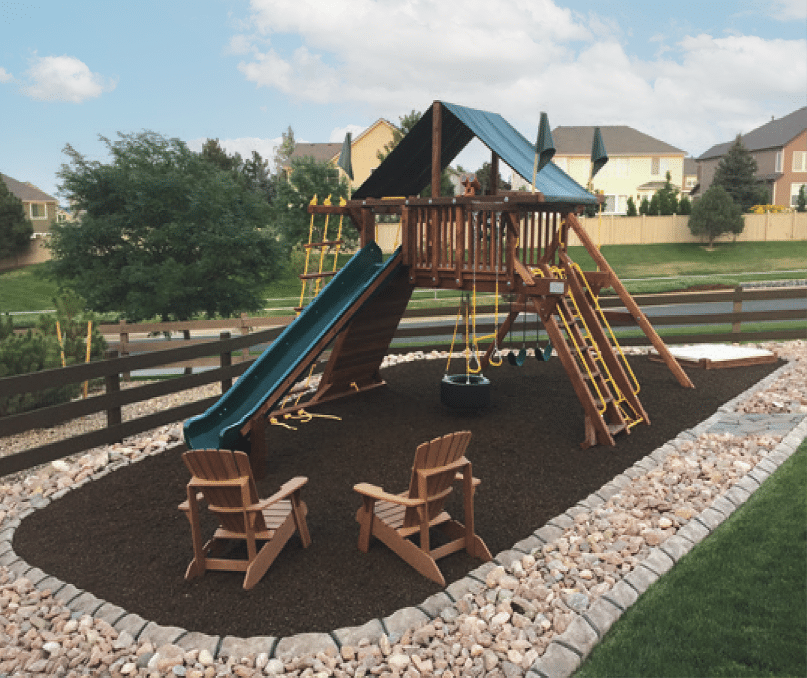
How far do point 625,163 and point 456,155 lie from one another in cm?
Answer: 4499

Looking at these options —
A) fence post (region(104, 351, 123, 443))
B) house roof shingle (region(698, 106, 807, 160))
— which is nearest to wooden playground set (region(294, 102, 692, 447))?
fence post (region(104, 351, 123, 443))

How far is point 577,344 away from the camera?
7.93m

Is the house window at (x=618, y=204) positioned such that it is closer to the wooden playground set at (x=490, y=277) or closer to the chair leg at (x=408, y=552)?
the wooden playground set at (x=490, y=277)

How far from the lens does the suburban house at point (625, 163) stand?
164 feet

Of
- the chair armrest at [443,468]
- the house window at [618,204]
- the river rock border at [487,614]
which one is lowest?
the river rock border at [487,614]

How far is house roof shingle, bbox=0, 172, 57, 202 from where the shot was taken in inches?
2242

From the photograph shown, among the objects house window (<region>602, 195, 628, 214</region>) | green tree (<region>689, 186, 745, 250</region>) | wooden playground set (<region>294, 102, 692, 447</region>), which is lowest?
wooden playground set (<region>294, 102, 692, 447</region>)

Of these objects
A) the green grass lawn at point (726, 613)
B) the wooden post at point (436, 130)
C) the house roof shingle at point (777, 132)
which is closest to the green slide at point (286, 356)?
the wooden post at point (436, 130)

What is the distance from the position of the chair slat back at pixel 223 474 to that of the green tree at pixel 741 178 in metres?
49.2

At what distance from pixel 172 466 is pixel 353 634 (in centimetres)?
383

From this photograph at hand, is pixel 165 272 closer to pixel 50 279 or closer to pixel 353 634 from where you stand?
pixel 50 279

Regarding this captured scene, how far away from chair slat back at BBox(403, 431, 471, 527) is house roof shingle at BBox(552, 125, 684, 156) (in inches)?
1874

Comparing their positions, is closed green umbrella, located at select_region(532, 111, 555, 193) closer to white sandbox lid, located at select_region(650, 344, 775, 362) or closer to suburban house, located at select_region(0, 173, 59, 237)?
white sandbox lid, located at select_region(650, 344, 775, 362)

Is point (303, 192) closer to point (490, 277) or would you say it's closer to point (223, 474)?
point (490, 277)
